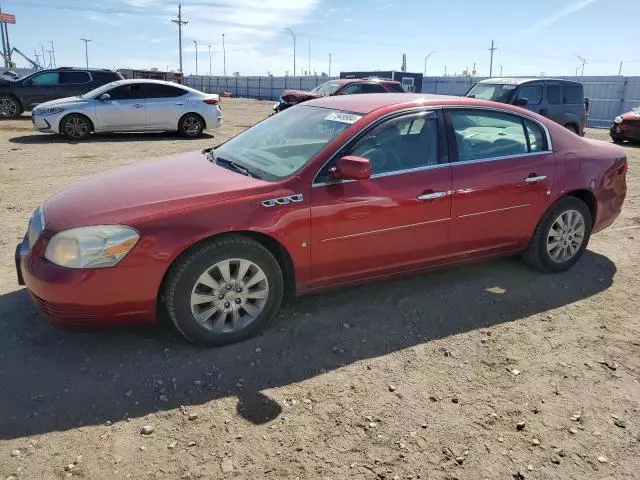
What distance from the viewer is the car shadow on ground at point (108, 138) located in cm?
1254

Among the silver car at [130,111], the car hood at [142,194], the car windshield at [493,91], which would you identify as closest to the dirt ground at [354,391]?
the car hood at [142,194]

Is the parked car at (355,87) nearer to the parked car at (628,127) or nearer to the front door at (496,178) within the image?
the parked car at (628,127)

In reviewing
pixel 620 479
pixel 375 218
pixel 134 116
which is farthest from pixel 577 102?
pixel 620 479

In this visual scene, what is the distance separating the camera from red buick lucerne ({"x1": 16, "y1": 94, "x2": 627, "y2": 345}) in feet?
10.3

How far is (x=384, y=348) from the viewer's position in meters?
3.48

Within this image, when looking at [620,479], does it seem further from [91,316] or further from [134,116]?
[134,116]

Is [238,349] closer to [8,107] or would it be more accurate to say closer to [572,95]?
[572,95]

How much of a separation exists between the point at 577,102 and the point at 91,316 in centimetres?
1371

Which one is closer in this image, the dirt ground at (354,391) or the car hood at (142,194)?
the dirt ground at (354,391)

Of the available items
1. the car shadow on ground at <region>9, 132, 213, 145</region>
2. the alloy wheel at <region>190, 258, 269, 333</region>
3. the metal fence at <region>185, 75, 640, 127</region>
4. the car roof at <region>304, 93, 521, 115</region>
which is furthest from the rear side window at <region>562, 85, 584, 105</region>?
the alloy wheel at <region>190, 258, 269, 333</region>

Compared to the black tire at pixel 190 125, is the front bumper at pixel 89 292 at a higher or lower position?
lower

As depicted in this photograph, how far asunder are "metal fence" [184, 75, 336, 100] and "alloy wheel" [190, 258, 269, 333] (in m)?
40.7

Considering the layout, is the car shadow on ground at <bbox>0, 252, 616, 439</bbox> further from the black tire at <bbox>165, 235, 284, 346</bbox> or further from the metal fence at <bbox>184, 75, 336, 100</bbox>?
the metal fence at <bbox>184, 75, 336, 100</bbox>

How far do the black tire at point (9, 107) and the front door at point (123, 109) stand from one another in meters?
5.63
